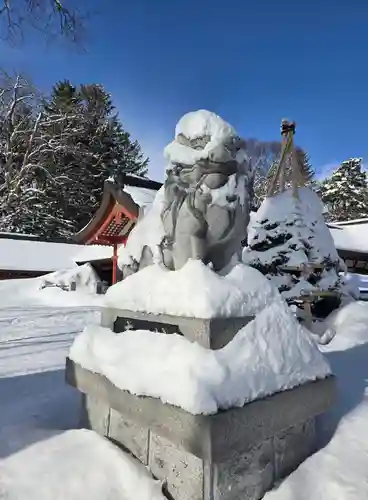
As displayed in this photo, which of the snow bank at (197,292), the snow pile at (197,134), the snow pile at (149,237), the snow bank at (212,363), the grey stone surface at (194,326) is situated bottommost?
the snow bank at (212,363)

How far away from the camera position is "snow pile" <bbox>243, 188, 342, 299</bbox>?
656 centimetres

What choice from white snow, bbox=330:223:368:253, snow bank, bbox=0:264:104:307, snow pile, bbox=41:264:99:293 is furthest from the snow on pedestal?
white snow, bbox=330:223:368:253

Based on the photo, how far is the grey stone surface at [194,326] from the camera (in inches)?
78.8

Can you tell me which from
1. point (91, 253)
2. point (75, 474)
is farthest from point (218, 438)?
point (91, 253)

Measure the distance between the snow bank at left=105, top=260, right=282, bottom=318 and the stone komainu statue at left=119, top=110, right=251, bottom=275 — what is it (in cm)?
15

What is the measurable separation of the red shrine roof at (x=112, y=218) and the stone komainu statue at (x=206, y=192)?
9371 mm

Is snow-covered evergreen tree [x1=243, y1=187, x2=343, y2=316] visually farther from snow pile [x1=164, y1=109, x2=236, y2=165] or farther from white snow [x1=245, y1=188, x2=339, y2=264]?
snow pile [x1=164, y1=109, x2=236, y2=165]

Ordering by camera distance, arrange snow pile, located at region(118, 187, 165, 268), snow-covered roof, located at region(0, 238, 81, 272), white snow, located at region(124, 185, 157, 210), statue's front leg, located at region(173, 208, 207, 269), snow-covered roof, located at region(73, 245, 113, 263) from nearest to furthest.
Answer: statue's front leg, located at region(173, 208, 207, 269), snow pile, located at region(118, 187, 165, 268), white snow, located at region(124, 185, 157, 210), snow-covered roof, located at region(0, 238, 81, 272), snow-covered roof, located at region(73, 245, 113, 263)

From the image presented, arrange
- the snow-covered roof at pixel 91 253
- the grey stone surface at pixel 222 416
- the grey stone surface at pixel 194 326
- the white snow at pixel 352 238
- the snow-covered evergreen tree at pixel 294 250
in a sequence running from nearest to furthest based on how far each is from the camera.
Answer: the grey stone surface at pixel 222 416 → the grey stone surface at pixel 194 326 → the snow-covered evergreen tree at pixel 294 250 → the white snow at pixel 352 238 → the snow-covered roof at pixel 91 253

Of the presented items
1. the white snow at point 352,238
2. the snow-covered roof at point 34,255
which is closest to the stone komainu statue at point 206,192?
the white snow at point 352,238

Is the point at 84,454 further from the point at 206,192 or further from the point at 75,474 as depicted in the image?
the point at 206,192

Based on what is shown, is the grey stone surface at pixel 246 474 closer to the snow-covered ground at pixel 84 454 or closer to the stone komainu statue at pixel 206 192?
the snow-covered ground at pixel 84 454

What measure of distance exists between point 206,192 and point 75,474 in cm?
177

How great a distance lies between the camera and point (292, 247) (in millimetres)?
6613
